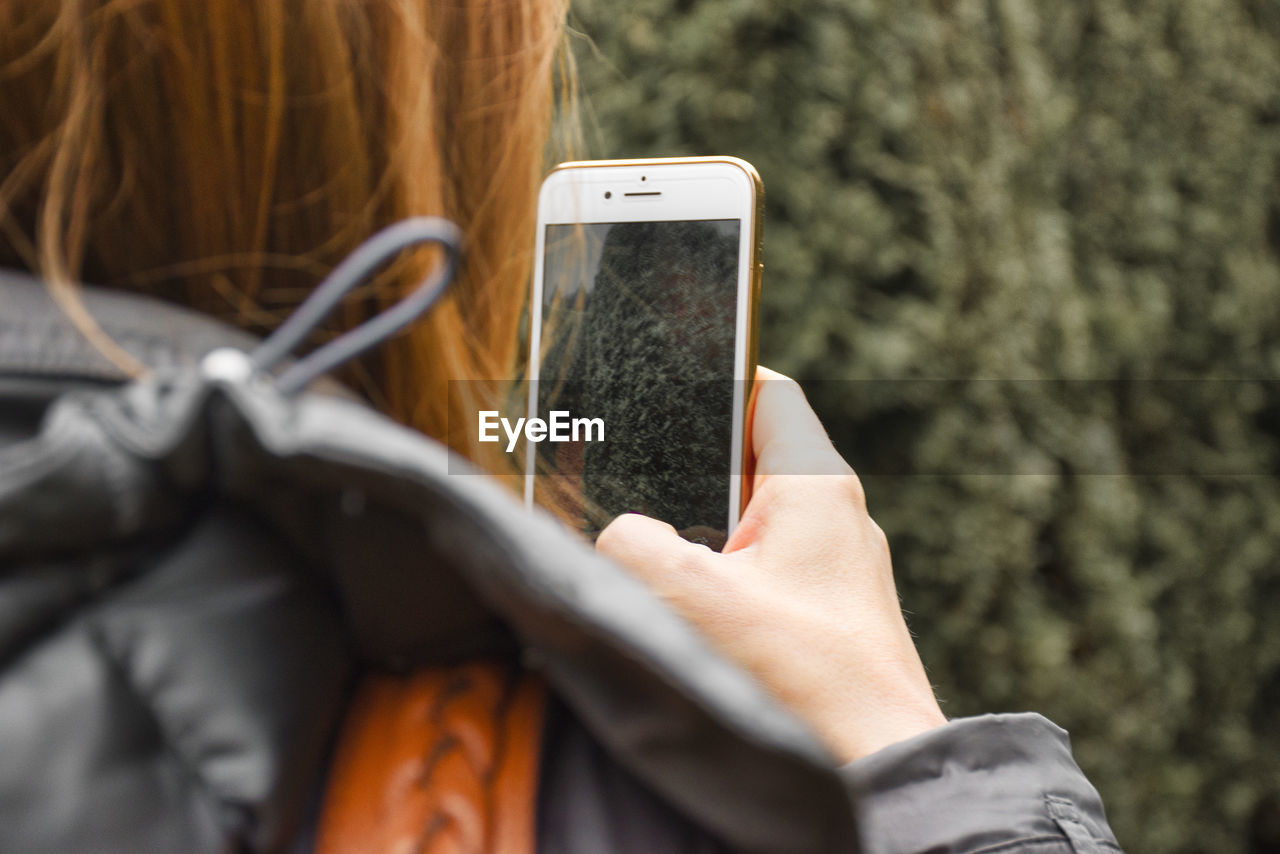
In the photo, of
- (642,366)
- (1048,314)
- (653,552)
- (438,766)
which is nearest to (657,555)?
(653,552)

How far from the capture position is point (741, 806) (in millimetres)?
294

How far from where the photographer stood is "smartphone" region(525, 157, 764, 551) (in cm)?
80

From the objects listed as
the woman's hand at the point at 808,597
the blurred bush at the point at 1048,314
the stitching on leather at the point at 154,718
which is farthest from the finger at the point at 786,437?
the blurred bush at the point at 1048,314

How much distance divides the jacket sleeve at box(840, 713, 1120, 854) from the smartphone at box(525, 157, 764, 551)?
0.31m

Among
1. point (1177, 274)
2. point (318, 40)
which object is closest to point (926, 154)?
point (1177, 274)

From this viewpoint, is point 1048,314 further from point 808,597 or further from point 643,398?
point 808,597

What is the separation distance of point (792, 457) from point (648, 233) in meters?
0.27

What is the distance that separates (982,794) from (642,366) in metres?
0.45

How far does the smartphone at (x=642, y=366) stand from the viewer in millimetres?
797

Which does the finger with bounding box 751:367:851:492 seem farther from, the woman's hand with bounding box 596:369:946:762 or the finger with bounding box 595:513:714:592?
the finger with bounding box 595:513:714:592

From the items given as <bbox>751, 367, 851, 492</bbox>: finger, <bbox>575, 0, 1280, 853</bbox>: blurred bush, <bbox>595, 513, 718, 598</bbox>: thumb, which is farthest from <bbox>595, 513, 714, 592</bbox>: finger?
<bbox>575, 0, 1280, 853</bbox>: blurred bush

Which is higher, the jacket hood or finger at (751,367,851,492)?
the jacket hood

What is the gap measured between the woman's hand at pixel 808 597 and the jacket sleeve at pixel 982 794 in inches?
2.9
